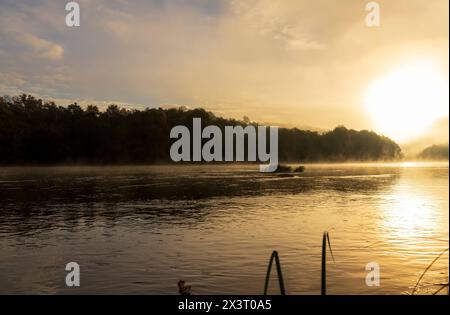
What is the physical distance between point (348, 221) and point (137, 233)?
14.8 m

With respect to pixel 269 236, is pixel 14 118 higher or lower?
higher

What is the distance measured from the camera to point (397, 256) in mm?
21094

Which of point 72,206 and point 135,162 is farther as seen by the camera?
point 135,162

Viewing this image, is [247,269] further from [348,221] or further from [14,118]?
[14,118]

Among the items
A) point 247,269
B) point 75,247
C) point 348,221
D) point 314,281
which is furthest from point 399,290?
point 348,221

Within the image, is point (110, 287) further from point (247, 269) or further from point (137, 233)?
point (137, 233)

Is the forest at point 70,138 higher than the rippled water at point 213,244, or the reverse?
the forest at point 70,138

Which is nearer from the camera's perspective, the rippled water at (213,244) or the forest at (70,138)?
the rippled water at (213,244)

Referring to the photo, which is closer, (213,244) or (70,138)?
(213,244)

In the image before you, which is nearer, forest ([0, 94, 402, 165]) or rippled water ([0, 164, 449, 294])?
rippled water ([0, 164, 449, 294])

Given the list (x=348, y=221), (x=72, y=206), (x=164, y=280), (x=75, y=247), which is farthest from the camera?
(x=72, y=206)

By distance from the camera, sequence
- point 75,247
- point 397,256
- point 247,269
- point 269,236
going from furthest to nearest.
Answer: point 269,236 → point 75,247 → point 397,256 → point 247,269

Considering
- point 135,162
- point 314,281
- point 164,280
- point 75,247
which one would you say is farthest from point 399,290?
point 135,162

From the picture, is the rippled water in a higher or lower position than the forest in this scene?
lower
